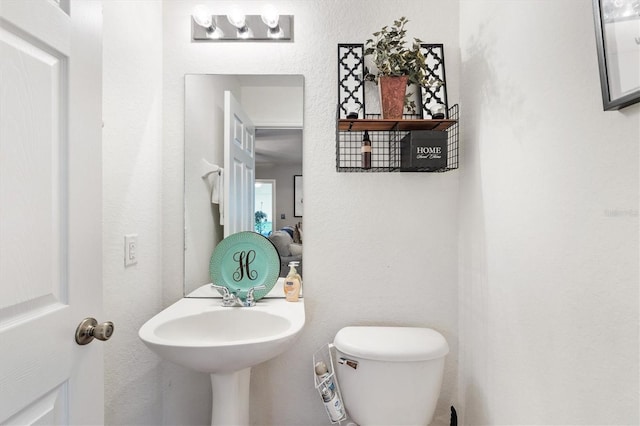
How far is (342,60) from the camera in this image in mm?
1479

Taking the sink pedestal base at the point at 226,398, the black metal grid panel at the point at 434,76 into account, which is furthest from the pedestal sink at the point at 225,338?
the black metal grid panel at the point at 434,76

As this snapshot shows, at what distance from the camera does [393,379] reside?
1231 millimetres

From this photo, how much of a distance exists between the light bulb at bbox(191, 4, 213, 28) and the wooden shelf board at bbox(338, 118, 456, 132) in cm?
75

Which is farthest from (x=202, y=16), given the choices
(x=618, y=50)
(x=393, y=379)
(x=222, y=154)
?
(x=393, y=379)

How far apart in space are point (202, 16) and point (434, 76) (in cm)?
106

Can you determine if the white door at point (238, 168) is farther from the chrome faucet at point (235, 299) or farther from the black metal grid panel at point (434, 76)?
the black metal grid panel at point (434, 76)

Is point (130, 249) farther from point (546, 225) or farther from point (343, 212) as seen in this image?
point (546, 225)

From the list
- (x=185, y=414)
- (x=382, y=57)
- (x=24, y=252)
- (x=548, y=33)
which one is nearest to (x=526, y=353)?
(x=548, y=33)

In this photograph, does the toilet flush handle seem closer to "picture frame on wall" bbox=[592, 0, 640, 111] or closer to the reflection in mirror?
the reflection in mirror

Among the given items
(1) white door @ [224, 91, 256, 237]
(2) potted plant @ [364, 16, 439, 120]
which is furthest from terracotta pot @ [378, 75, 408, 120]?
(1) white door @ [224, 91, 256, 237]

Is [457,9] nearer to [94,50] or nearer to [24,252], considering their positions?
[94,50]

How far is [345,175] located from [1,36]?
3.80ft

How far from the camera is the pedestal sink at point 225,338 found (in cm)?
106

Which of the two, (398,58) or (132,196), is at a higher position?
(398,58)
